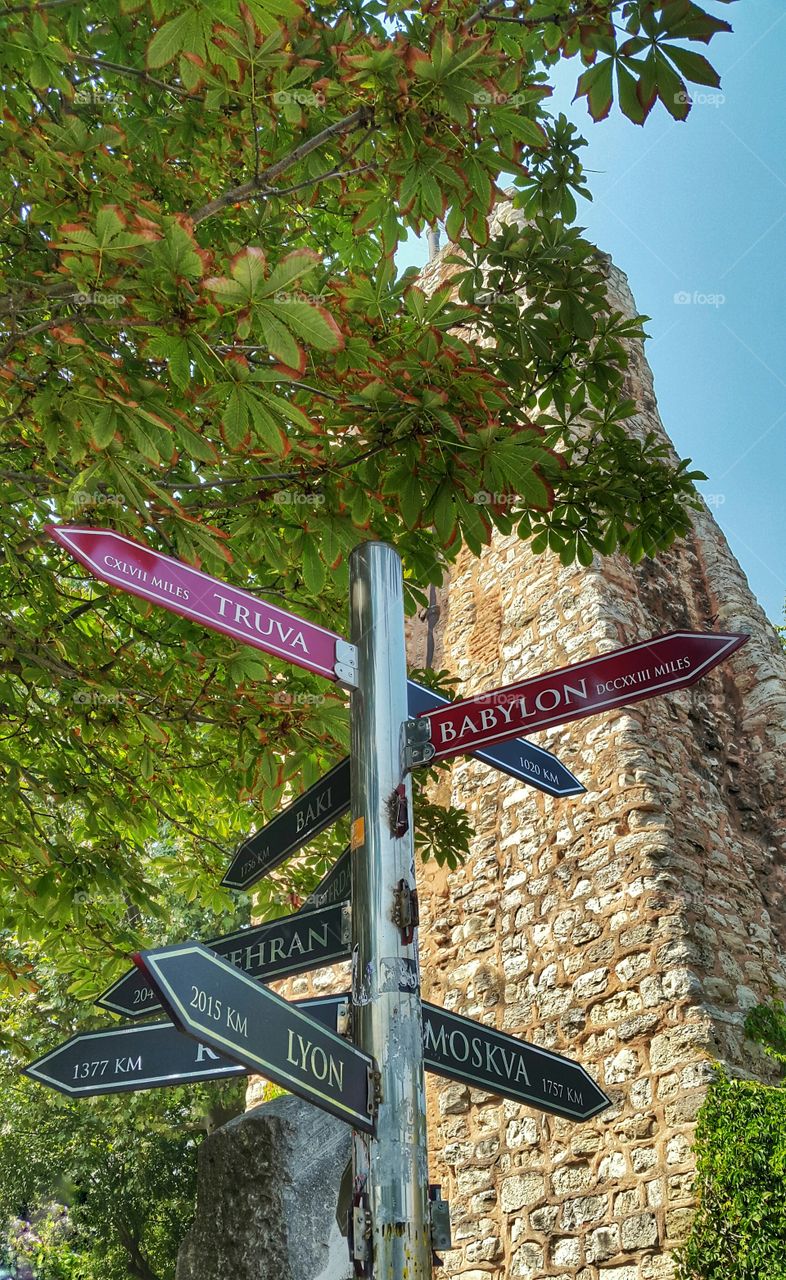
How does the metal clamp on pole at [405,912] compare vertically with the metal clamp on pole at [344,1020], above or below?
above

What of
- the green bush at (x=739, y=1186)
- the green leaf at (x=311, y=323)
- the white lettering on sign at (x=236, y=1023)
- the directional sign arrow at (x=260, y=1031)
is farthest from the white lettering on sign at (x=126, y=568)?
the green bush at (x=739, y=1186)

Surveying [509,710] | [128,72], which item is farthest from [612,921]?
[128,72]

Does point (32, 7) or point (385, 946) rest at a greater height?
point (32, 7)

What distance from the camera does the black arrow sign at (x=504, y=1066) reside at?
6.82 ft

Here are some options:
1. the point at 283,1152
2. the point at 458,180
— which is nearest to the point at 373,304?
the point at 458,180

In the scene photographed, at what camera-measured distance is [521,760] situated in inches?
103

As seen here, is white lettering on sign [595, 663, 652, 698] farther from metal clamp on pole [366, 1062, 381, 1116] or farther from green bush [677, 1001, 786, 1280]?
green bush [677, 1001, 786, 1280]

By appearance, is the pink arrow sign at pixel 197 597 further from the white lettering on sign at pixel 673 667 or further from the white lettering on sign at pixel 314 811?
the white lettering on sign at pixel 673 667

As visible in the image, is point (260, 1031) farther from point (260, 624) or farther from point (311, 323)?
point (311, 323)

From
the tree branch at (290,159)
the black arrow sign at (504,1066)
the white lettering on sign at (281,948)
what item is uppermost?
the tree branch at (290,159)

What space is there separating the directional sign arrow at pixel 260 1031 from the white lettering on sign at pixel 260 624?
0.78m

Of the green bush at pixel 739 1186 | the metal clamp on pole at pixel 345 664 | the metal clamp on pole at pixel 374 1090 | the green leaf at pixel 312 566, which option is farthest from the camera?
the green bush at pixel 739 1186

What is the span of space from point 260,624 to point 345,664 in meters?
0.22

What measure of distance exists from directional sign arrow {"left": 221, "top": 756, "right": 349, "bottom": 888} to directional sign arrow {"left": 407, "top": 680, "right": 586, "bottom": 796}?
0.94 ft
